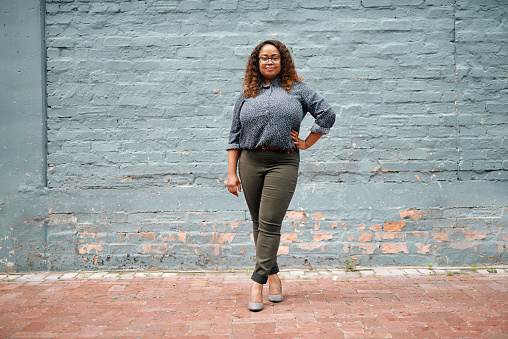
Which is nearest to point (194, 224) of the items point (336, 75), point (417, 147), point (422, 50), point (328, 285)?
point (328, 285)

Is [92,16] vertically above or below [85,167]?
above

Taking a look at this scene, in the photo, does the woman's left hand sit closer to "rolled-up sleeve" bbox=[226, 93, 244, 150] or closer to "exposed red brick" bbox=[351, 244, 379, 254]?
"rolled-up sleeve" bbox=[226, 93, 244, 150]

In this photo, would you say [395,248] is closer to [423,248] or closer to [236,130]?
[423,248]

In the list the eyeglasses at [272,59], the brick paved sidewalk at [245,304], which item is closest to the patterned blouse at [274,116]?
the eyeglasses at [272,59]

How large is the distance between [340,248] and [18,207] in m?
3.23

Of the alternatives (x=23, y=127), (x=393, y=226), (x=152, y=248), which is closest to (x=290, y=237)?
(x=393, y=226)

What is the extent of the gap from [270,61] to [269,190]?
928mm

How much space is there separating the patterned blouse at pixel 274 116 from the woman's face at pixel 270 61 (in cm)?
8

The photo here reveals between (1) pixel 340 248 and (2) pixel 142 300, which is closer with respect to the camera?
(2) pixel 142 300

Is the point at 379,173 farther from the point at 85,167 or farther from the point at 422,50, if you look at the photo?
the point at 85,167

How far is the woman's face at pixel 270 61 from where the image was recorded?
338 cm

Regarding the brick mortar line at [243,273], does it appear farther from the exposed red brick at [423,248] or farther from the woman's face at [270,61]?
the woman's face at [270,61]

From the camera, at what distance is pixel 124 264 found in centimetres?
467

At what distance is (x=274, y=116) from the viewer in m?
3.28
